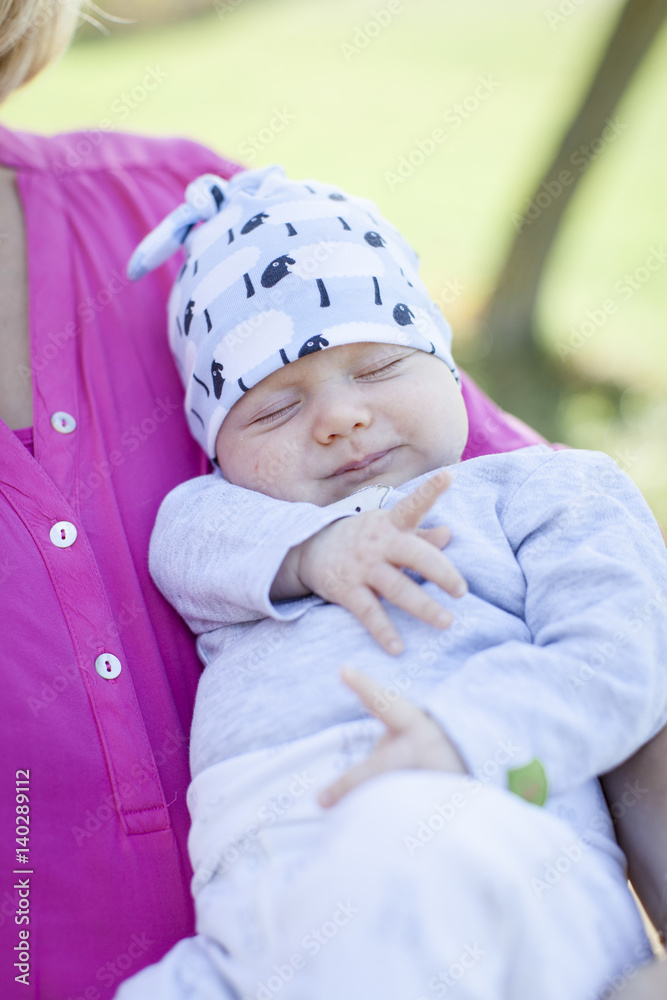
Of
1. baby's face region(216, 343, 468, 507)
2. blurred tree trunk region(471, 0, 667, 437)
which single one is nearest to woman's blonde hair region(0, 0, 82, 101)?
baby's face region(216, 343, 468, 507)

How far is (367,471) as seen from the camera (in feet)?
5.13

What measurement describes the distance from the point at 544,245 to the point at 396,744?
12.8 ft

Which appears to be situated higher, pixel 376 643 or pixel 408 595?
pixel 408 595

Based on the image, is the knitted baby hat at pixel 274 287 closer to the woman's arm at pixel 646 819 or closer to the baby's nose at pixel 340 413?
the baby's nose at pixel 340 413

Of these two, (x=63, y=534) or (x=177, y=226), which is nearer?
(x=63, y=534)

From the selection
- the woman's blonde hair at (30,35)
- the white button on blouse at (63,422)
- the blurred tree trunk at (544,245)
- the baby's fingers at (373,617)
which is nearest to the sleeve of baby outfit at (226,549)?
the baby's fingers at (373,617)

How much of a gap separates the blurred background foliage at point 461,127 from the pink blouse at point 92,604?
38 centimetres

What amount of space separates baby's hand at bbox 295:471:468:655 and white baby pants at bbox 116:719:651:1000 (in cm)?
28

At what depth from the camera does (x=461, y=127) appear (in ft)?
29.1

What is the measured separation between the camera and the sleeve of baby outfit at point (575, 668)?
3.64 ft

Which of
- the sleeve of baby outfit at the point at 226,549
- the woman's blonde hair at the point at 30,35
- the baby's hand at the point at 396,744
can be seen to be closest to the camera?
the baby's hand at the point at 396,744

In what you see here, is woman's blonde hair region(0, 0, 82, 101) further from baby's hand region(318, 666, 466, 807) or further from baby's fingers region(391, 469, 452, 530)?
baby's hand region(318, 666, 466, 807)

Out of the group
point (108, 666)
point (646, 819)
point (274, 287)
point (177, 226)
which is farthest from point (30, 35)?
point (646, 819)

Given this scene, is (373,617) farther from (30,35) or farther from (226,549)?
(30,35)
